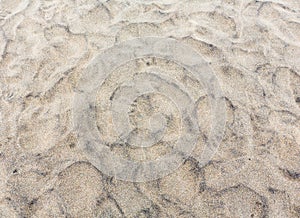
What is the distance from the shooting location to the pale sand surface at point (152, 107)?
2.05 metres

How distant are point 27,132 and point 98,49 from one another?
0.87 metres

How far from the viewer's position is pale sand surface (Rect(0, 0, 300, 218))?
2049 millimetres

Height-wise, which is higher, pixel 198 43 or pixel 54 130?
pixel 198 43

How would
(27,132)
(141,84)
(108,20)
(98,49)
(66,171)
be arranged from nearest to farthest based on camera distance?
(66,171) → (27,132) → (141,84) → (98,49) → (108,20)

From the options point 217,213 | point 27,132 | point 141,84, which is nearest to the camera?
point 217,213

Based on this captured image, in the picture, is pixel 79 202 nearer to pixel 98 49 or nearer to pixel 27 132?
pixel 27 132

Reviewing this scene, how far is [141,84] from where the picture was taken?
2529 millimetres

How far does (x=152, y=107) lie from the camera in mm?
2434

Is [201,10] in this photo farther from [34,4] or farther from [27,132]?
[27,132]

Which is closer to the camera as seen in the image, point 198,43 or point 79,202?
point 79,202

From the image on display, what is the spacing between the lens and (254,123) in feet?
7.73

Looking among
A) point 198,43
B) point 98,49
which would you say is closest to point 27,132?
point 98,49

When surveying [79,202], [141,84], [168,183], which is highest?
[141,84]

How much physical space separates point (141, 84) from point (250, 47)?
0.99 m
